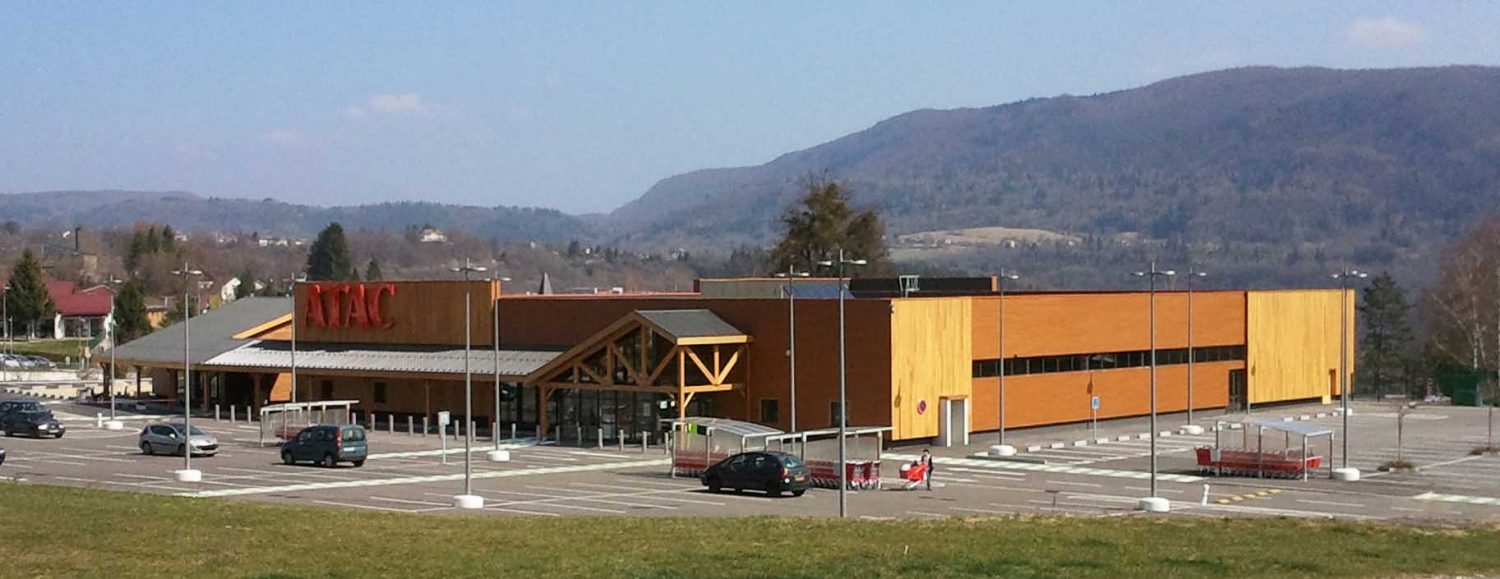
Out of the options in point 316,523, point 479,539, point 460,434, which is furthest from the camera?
point 460,434

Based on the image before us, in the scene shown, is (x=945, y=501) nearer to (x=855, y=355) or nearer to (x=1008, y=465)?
(x=1008, y=465)

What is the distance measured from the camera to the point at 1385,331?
134 metres

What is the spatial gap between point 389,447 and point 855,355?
59.8ft

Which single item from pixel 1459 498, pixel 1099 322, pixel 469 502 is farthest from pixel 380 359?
→ pixel 1459 498

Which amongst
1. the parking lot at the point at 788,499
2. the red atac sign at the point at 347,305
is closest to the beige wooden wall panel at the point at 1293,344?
the parking lot at the point at 788,499

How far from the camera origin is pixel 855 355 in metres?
63.4

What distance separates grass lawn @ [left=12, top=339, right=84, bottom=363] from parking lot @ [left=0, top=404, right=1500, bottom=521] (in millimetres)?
76093

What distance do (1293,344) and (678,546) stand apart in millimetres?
64158

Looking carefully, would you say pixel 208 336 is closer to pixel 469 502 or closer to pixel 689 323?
pixel 689 323

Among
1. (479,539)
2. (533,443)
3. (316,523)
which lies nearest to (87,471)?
(533,443)

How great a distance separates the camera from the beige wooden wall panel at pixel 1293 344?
81.5 meters

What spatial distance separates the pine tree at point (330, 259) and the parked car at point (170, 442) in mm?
Result: 119745

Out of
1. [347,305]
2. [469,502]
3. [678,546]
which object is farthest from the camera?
[347,305]

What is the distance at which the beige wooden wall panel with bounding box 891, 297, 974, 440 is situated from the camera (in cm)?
6297
